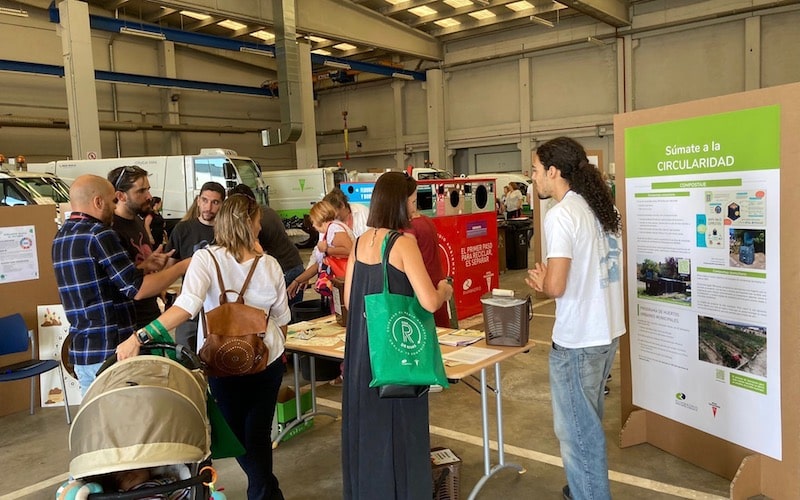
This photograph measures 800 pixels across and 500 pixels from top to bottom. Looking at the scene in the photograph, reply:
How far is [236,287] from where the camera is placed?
257 cm

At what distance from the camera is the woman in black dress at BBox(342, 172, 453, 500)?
222 centimetres

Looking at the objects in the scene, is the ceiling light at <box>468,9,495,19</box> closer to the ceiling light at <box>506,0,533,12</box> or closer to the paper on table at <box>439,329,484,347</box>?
the ceiling light at <box>506,0,533,12</box>

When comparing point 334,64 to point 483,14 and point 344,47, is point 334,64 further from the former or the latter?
point 483,14

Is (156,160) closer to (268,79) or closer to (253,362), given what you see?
(268,79)

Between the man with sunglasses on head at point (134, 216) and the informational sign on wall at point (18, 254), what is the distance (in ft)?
5.48

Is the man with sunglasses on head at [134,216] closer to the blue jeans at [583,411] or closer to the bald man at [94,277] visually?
the bald man at [94,277]

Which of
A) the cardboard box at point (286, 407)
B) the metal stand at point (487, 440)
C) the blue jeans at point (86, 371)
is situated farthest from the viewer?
the cardboard box at point (286, 407)

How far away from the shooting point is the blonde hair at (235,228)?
257cm

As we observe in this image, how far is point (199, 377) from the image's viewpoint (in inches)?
84.3

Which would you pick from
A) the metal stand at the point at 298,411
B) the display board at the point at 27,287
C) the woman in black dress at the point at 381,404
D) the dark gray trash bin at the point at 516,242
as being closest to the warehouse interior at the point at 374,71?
the dark gray trash bin at the point at 516,242

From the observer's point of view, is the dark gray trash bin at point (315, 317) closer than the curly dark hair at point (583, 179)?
No

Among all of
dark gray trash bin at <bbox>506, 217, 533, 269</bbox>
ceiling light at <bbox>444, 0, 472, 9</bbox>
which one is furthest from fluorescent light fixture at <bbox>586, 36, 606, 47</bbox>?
dark gray trash bin at <bbox>506, 217, 533, 269</bbox>

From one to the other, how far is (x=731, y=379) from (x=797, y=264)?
666mm

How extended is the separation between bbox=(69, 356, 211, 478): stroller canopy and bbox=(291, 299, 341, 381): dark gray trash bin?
8.64ft
